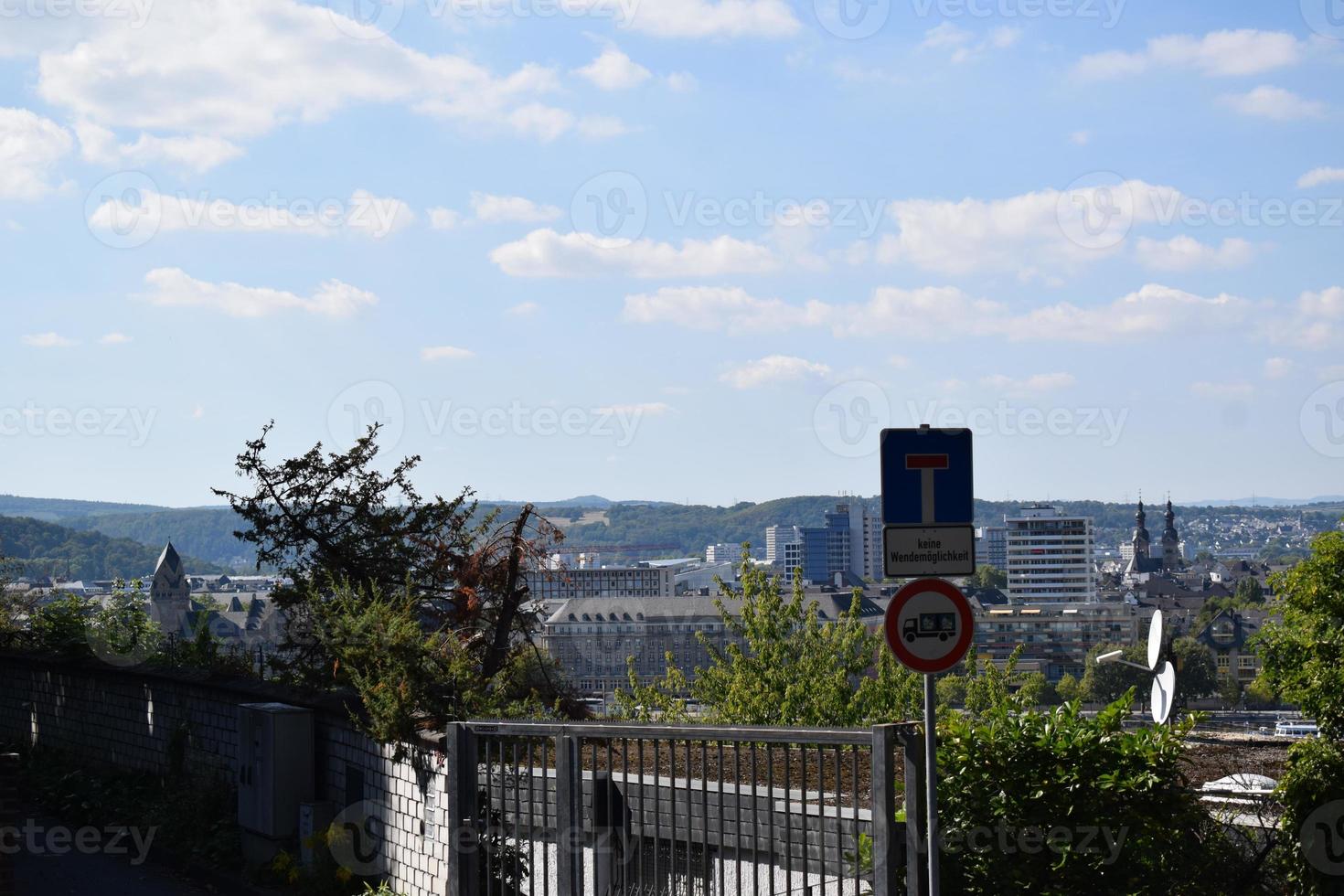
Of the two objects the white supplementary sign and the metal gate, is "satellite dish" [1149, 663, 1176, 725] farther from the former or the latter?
the white supplementary sign

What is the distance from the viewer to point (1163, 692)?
13.3 meters

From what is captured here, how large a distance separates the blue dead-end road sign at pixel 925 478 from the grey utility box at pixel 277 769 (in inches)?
233

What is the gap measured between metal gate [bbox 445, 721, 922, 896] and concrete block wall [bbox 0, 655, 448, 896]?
1.52 feet

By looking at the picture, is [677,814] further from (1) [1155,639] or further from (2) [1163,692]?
(1) [1155,639]

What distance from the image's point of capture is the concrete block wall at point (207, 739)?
977 centimetres

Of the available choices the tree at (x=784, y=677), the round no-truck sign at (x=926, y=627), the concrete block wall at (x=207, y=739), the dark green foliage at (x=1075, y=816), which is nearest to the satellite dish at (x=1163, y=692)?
the dark green foliage at (x=1075, y=816)

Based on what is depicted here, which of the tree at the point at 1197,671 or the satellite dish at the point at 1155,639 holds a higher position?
the satellite dish at the point at 1155,639

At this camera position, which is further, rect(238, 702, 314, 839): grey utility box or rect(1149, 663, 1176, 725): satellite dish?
rect(1149, 663, 1176, 725): satellite dish

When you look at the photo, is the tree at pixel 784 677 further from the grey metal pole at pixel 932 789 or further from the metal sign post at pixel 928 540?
the grey metal pole at pixel 932 789

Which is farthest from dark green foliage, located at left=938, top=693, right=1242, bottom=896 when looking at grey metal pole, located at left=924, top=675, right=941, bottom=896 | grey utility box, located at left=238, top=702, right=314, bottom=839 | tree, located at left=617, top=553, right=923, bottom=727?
tree, located at left=617, top=553, right=923, bottom=727

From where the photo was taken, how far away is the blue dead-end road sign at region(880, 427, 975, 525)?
285 inches

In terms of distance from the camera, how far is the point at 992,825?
6.88m

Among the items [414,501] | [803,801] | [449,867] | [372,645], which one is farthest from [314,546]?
[803,801]

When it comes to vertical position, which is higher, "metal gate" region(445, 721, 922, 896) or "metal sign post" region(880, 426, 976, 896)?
"metal sign post" region(880, 426, 976, 896)
